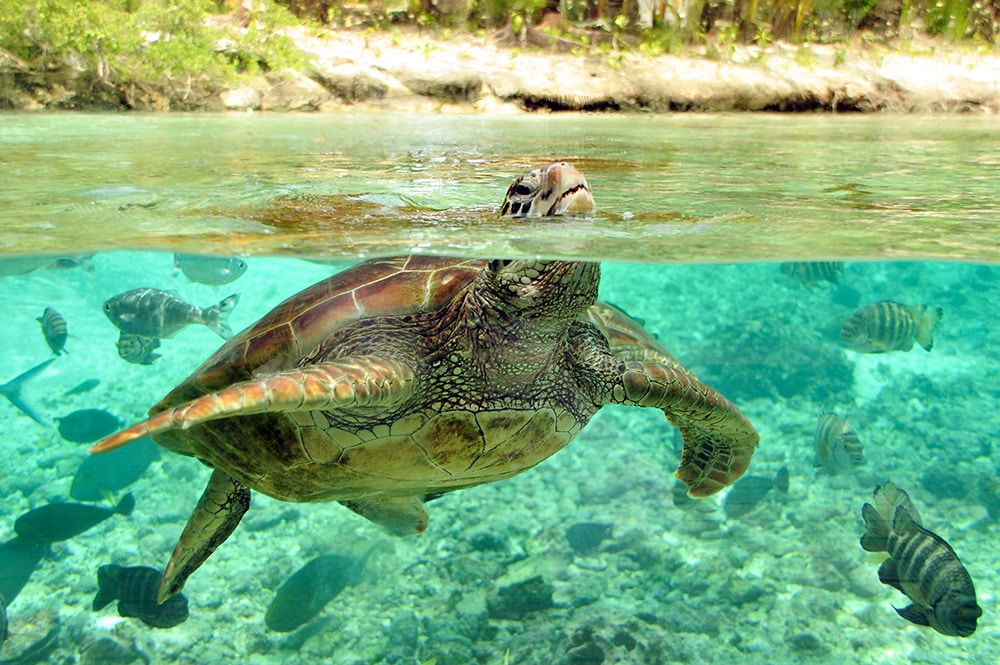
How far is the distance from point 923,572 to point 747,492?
295 cm

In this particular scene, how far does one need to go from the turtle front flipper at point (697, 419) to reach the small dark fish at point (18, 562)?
5886mm

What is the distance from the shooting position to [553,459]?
11.7 m

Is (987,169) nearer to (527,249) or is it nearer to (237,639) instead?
(527,249)

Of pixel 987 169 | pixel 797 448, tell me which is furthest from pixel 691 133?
pixel 797 448

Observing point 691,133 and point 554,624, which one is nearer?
point 554,624

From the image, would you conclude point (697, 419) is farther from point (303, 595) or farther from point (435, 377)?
point (303, 595)

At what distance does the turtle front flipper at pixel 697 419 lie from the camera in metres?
4.27

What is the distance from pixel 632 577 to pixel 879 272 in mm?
20254

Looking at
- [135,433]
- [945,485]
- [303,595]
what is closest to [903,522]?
[303,595]

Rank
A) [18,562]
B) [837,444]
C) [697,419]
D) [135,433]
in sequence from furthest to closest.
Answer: [837,444] → [18,562] → [697,419] → [135,433]

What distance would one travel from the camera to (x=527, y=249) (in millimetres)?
3848

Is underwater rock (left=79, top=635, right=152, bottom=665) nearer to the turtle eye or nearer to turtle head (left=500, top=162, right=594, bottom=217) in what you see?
the turtle eye

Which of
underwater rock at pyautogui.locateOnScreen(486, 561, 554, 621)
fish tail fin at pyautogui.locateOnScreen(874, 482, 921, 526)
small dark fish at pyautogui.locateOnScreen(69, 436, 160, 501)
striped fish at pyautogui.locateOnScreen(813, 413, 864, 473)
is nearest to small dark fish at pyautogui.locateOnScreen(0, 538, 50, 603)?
small dark fish at pyautogui.locateOnScreen(69, 436, 160, 501)

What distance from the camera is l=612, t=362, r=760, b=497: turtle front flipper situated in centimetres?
427
